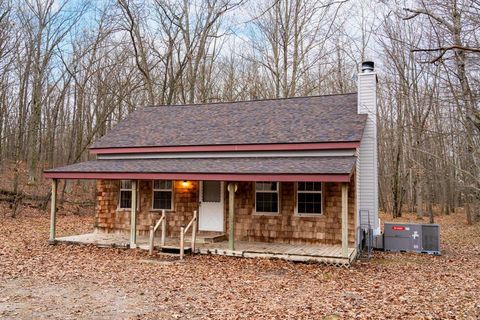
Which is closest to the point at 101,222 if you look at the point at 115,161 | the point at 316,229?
the point at 115,161

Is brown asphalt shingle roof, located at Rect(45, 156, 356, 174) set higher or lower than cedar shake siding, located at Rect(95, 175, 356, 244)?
higher

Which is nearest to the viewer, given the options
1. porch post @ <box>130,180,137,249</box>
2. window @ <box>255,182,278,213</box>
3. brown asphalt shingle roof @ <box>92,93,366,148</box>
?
porch post @ <box>130,180,137,249</box>

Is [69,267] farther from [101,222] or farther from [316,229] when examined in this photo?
[316,229]

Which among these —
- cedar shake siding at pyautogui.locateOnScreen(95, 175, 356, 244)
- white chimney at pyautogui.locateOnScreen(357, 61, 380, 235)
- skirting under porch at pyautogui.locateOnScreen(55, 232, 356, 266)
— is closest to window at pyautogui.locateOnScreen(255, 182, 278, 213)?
cedar shake siding at pyautogui.locateOnScreen(95, 175, 356, 244)

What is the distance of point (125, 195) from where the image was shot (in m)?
15.0

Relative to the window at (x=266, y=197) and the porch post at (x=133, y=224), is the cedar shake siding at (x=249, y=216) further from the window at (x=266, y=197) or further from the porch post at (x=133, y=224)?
the porch post at (x=133, y=224)

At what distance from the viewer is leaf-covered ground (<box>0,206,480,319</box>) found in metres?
6.83

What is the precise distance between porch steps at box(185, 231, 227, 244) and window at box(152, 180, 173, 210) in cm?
142

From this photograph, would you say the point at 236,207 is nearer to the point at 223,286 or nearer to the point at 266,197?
the point at 266,197

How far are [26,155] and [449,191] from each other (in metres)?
34.8

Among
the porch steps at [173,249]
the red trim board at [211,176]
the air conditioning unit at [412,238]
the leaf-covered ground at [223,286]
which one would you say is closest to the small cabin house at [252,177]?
the red trim board at [211,176]

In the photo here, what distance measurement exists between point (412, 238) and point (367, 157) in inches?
121

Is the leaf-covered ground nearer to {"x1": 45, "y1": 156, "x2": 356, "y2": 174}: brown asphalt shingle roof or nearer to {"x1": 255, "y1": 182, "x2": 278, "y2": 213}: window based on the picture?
{"x1": 255, "y1": 182, "x2": 278, "y2": 213}: window

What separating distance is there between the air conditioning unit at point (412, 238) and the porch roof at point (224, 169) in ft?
11.3
